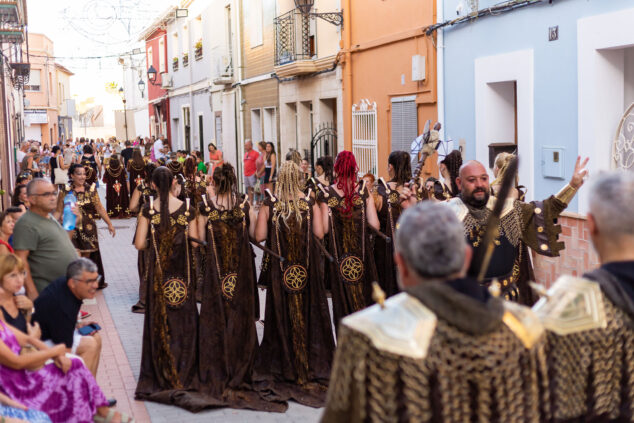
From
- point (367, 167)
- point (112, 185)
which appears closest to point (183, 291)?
point (367, 167)

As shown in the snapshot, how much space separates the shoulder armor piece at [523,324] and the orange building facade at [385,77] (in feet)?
34.1

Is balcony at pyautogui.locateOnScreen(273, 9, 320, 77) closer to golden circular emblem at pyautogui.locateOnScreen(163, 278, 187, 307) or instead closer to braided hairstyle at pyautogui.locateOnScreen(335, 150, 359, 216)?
braided hairstyle at pyautogui.locateOnScreen(335, 150, 359, 216)

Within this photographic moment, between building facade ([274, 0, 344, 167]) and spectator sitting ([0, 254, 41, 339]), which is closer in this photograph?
spectator sitting ([0, 254, 41, 339])

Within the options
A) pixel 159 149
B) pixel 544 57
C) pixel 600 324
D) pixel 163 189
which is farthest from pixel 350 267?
pixel 159 149

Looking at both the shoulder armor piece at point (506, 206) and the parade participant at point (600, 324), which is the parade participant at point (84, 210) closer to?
the shoulder armor piece at point (506, 206)

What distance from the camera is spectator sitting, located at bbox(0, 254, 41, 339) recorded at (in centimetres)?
540

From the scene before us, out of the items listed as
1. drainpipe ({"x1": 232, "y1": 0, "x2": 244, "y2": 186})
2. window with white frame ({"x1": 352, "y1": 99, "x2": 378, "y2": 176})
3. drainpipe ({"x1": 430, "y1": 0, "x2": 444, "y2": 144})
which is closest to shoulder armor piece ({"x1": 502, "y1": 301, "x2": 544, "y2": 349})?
drainpipe ({"x1": 430, "y1": 0, "x2": 444, "y2": 144})

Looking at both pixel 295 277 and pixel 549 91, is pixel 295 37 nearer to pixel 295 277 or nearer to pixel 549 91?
pixel 549 91

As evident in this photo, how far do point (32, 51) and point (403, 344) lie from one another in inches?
2271

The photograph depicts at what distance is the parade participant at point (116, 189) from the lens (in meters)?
21.2

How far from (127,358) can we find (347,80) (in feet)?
32.5

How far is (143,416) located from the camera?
21.9ft

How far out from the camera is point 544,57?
10078 mm

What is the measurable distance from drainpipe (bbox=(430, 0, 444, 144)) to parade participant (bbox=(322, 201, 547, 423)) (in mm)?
10317
